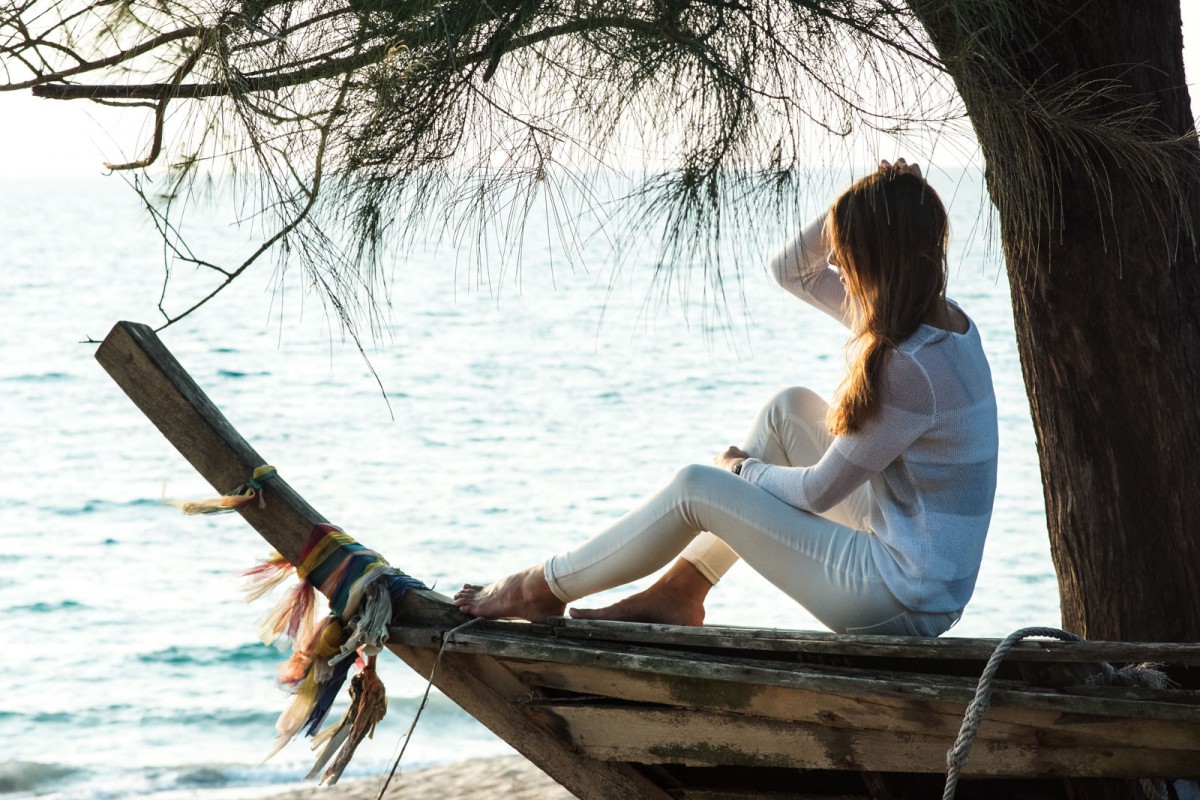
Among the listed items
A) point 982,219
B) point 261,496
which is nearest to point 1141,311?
point 982,219

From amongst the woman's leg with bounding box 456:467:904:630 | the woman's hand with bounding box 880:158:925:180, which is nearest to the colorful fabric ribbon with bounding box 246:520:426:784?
the woman's leg with bounding box 456:467:904:630

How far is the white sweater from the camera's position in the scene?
77.0 inches

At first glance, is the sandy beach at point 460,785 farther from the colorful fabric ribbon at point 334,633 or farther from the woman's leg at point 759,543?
the woman's leg at point 759,543

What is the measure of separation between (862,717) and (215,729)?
5.91 m

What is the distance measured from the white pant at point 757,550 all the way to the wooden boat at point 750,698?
86mm

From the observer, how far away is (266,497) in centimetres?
229

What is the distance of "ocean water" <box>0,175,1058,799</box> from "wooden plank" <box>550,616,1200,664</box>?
22.6 inches

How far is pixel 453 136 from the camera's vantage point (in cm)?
209

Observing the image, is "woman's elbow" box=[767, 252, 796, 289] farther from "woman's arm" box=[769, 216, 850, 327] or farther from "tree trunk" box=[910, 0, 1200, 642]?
"tree trunk" box=[910, 0, 1200, 642]

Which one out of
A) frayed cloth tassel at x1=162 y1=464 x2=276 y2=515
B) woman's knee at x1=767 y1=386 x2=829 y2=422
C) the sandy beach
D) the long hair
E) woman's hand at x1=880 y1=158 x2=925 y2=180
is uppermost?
woman's hand at x1=880 y1=158 x2=925 y2=180

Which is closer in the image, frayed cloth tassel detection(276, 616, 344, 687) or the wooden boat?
the wooden boat

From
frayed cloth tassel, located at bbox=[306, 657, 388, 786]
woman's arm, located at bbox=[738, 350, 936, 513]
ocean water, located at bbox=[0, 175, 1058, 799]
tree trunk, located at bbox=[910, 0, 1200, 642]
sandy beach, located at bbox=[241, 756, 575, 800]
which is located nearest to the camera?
woman's arm, located at bbox=[738, 350, 936, 513]

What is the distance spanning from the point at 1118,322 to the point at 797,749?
115 centimetres

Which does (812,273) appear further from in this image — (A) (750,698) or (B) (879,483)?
(A) (750,698)
